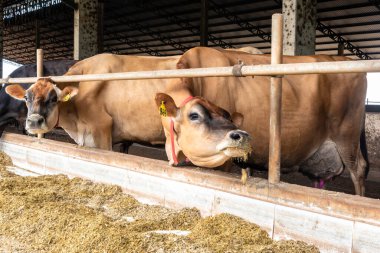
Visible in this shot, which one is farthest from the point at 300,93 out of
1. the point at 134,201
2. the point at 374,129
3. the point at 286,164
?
the point at 374,129

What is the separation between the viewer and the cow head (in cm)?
414

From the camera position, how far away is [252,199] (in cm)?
251

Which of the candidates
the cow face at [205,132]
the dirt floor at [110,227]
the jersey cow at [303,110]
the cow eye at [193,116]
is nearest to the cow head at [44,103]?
the dirt floor at [110,227]

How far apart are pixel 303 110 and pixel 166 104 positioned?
4.90 ft

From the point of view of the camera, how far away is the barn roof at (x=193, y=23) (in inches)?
609

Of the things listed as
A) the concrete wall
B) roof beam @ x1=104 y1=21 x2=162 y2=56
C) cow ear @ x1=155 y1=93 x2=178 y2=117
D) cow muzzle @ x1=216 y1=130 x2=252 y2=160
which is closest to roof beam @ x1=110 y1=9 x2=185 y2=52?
roof beam @ x1=104 y1=21 x2=162 y2=56

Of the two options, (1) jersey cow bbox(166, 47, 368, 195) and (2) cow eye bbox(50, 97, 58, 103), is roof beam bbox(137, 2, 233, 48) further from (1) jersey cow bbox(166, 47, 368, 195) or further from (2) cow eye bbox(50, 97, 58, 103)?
(1) jersey cow bbox(166, 47, 368, 195)

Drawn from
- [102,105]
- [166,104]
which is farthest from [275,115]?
[102,105]

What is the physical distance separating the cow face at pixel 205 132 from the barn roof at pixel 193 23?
34.4 feet

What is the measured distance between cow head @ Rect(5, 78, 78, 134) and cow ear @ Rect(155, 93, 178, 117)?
1.83 m

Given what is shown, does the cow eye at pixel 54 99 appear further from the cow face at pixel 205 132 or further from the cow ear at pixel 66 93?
the cow face at pixel 205 132

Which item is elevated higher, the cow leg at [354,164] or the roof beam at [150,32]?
the roof beam at [150,32]

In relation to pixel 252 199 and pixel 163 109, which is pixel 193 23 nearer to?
pixel 163 109

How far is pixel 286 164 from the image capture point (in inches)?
153
